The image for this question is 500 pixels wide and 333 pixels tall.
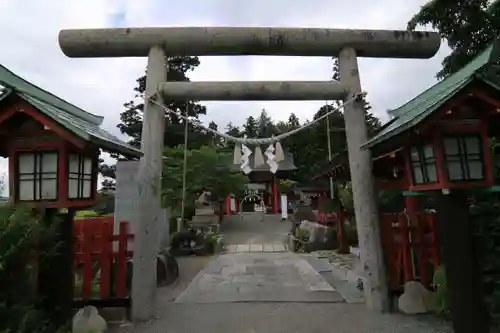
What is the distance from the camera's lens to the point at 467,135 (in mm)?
3184

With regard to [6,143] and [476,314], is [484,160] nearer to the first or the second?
[476,314]

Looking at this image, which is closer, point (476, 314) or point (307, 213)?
point (476, 314)

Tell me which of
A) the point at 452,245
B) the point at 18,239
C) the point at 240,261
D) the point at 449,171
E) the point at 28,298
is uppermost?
the point at 449,171

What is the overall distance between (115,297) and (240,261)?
21.5 feet

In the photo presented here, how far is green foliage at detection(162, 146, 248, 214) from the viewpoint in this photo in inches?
688

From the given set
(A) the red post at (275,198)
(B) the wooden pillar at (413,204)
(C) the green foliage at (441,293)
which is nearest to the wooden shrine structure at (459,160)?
(C) the green foliage at (441,293)

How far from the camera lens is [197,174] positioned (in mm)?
18125

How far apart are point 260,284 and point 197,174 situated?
36.8 ft

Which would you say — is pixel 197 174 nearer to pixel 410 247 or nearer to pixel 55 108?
pixel 410 247

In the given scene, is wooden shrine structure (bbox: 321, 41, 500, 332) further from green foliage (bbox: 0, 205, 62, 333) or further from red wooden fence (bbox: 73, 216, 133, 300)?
red wooden fence (bbox: 73, 216, 133, 300)

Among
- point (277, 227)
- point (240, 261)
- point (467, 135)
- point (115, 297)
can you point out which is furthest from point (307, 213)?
point (467, 135)

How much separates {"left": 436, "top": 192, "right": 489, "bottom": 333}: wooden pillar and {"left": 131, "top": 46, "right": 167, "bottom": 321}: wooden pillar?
3659mm

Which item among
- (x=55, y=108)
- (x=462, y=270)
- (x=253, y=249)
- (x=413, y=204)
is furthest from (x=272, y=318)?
(x=253, y=249)

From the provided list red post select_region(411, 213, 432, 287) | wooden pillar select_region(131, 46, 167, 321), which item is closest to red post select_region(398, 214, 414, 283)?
red post select_region(411, 213, 432, 287)
